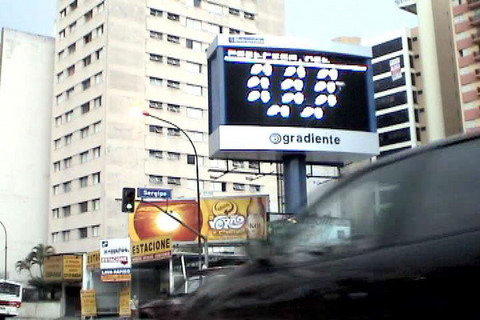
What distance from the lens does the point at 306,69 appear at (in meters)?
26.6

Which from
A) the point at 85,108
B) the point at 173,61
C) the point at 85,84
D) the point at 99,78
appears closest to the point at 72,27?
the point at 85,84

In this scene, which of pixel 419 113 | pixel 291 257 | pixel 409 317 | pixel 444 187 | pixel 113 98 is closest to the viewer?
pixel 409 317

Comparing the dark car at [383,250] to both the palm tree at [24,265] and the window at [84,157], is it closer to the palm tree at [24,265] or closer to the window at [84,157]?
the window at [84,157]

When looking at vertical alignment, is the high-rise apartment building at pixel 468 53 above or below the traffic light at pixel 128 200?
above

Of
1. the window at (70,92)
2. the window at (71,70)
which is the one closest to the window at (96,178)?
the window at (70,92)

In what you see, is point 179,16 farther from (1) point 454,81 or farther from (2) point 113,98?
(1) point 454,81

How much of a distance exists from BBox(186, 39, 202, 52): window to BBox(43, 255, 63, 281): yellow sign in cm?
2719

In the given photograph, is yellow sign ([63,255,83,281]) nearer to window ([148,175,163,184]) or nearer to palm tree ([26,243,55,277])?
window ([148,175,163,184])

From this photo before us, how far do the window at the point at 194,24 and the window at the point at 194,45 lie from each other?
153 centimetres

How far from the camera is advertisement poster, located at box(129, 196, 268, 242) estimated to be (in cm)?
3589

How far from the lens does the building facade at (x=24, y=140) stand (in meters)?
67.0

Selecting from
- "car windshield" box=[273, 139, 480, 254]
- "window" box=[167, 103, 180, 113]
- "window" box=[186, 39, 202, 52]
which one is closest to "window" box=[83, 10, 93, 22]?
"window" box=[186, 39, 202, 52]

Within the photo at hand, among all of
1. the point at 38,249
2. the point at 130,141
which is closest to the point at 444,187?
the point at 130,141

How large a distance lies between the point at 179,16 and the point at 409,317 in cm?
6491
